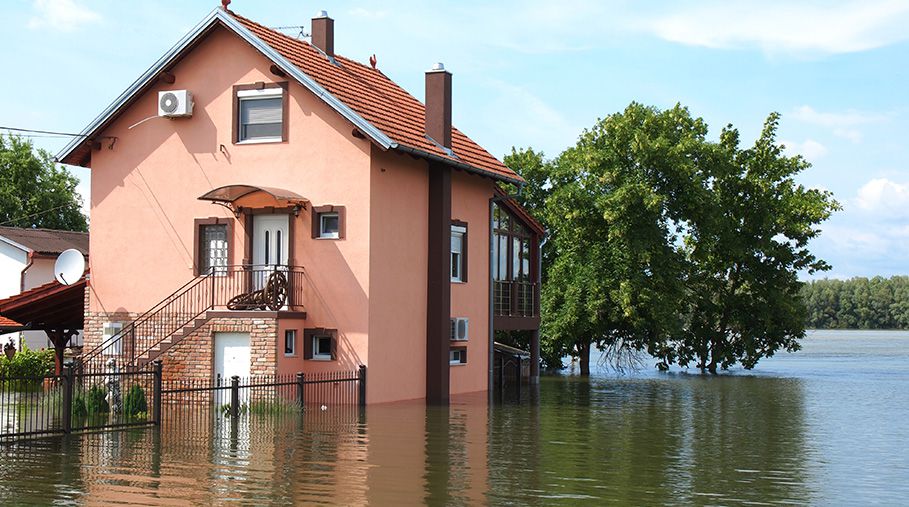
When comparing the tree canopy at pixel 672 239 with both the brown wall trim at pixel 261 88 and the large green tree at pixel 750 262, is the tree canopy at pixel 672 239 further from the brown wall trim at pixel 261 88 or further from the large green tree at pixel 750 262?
the brown wall trim at pixel 261 88

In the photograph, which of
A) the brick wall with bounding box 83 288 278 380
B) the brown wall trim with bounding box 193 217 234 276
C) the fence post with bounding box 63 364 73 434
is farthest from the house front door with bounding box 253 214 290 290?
the fence post with bounding box 63 364 73 434

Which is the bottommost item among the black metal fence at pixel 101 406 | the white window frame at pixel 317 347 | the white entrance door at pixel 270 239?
the black metal fence at pixel 101 406

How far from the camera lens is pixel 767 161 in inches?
1783

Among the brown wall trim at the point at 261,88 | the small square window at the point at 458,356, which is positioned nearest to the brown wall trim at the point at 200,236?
the brown wall trim at the point at 261,88

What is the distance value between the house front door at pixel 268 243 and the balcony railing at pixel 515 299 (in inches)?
316

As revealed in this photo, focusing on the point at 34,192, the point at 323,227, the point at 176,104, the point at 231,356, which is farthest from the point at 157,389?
the point at 34,192

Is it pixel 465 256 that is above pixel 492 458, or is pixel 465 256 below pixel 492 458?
above

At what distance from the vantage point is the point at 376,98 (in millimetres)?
29734

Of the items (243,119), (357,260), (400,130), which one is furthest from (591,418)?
→ (243,119)

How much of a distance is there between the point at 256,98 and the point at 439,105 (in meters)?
4.63

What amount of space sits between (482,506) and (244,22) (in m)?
18.6

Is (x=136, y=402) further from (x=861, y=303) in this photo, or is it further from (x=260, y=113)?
(x=861, y=303)

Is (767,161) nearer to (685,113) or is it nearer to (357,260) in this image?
(685,113)

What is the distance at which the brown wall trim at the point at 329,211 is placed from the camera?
27172mm
